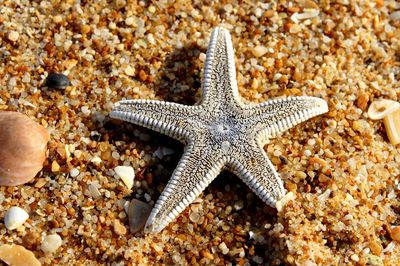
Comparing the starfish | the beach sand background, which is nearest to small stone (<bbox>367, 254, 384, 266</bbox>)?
the beach sand background

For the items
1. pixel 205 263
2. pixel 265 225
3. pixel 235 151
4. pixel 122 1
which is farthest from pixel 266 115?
pixel 122 1

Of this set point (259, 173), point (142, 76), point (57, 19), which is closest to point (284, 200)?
point (259, 173)

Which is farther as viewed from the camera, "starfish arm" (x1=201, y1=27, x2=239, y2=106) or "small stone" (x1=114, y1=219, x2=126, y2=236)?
"starfish arm" (x1=201, y1=27, x2=239, y2=106)

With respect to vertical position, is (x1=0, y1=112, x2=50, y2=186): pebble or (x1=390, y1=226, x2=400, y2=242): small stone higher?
(x1=0, y1=112, x2=50, y2=186): pebble

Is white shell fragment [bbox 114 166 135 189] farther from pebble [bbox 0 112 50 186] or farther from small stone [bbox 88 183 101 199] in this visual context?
pebble [bbox 0 112 50 186]

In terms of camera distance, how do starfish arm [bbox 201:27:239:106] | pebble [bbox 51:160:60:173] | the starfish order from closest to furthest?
the starfish, pebble [bbox 51:160:60:173], starfish arm [bbox 201:27:239:106]
